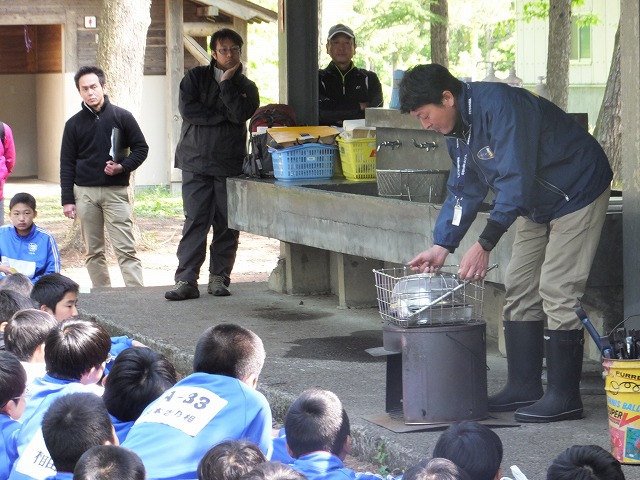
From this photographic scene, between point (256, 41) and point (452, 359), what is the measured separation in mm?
37021

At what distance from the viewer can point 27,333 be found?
569cm

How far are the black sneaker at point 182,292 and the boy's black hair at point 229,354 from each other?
4567mm

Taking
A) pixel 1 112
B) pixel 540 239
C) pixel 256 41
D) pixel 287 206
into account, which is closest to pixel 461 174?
pixel 540 239

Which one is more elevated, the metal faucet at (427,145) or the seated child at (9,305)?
the metal faucet at (427,145)

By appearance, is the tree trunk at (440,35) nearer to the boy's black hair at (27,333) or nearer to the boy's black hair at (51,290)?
the boy's black hair at (51,290)

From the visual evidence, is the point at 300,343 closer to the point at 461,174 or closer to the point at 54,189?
the point at 461,174

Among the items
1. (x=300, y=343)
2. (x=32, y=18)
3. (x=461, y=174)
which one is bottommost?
(x=300, y=343)

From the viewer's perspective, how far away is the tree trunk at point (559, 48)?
58.2 feet

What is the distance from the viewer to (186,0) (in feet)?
68.9

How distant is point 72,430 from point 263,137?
18.1ft

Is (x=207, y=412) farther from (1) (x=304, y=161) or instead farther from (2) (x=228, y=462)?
(1) (x=304, y=161)

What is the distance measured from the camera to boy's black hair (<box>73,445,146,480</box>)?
3.38 meters

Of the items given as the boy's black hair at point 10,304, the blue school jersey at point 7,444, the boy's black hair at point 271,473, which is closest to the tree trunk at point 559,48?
the boy's black hair at point 10,304

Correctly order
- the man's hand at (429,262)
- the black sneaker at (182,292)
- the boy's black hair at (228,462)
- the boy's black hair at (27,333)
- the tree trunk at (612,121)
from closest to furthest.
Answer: the boy's black hair at (228,462) < the man's hand at (429,262) < the boy's black hair at (27,333) < the black sneaker at (182,292) < the tree trunk at (612,121)
